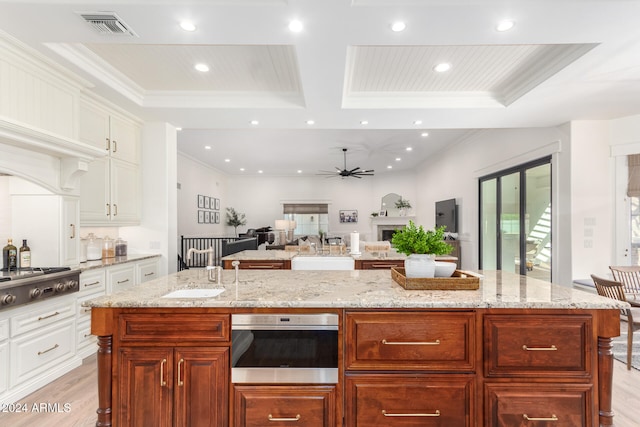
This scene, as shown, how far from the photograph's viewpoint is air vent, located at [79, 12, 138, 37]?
202cm

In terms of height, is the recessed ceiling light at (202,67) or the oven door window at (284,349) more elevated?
the recessed ceiling light at (202,67)

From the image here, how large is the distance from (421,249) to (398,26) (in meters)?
1.51

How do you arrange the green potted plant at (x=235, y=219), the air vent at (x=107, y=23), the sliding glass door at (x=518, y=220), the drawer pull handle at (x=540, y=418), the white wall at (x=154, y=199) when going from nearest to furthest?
the drawer pull handle at (x=540, y=418) < the air vent at (x=107, y=23) < the white wall at (x=154, y=199) < the sliding glass door at (x=518, y=220) < the green potted plant at (x=235, y=219)

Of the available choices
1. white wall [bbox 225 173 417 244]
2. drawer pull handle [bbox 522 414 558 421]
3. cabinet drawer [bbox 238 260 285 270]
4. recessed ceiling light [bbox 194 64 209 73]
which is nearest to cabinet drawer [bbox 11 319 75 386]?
cabinet drawer [bbox 238 260 285 270]

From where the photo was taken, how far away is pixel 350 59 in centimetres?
293

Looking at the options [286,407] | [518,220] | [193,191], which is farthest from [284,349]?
[193,191]

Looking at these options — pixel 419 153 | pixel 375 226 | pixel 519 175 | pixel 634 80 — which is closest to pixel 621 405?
pixel 634 80

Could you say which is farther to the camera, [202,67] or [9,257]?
[202,67]

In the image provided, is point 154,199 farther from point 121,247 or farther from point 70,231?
point 70,231

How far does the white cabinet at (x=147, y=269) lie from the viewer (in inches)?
149

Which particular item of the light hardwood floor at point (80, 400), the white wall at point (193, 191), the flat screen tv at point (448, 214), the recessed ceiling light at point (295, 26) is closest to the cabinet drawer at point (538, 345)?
the light hardwood floor at point (80, 400)

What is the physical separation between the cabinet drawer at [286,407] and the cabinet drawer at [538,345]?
2.70 feet

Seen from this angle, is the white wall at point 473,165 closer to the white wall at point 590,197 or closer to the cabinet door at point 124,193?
the white wall at point 590,197

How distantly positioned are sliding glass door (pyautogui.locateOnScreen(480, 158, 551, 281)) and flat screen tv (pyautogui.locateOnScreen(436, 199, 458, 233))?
945 millimetres
